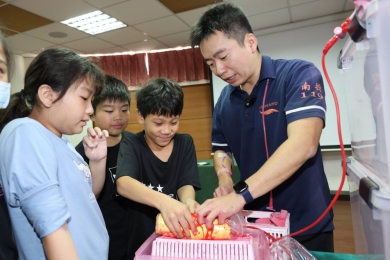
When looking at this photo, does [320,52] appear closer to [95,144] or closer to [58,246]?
[95,144]

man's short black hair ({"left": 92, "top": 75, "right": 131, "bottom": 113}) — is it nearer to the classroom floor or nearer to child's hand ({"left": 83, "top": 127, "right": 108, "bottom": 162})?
child's hand ({"left": 83, "top": 127, "right": 108, "bottom": 162})

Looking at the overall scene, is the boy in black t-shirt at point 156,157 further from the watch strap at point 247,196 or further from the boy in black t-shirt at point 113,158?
the watch strap at point 247,196

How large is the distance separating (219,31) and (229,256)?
780 mm

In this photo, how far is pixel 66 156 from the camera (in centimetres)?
77

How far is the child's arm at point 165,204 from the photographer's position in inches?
28.0

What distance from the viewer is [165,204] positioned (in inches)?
32.2

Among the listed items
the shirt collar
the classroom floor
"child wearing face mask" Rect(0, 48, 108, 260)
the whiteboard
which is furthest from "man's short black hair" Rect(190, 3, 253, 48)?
the whiteboard

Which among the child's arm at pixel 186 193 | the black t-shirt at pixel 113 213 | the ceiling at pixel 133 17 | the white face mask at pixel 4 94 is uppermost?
the ceiling at pixel 133 17

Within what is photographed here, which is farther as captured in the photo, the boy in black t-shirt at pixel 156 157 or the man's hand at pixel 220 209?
the boy in black t-shirt at pixel 156 157

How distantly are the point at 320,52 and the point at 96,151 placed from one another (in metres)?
4.03

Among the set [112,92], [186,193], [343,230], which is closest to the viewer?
[186,193]

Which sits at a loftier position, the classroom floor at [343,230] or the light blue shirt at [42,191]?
the light blue shirt at [42,191]

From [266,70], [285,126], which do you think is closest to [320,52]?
[266,70]

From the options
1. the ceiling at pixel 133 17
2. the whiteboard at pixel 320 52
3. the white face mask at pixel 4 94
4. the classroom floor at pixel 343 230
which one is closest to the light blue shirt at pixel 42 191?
the white face mask at pixel 4 94
